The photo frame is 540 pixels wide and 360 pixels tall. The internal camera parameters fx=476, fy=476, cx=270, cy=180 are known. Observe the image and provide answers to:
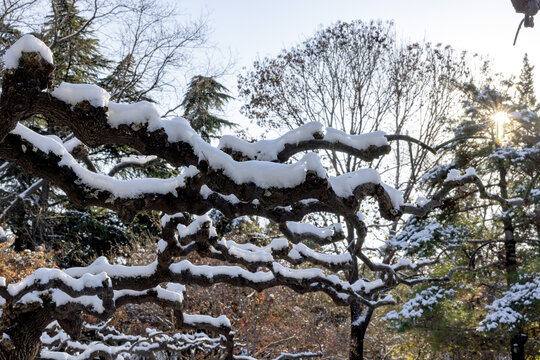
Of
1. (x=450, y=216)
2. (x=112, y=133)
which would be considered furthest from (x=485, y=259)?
(x=112, y=133)

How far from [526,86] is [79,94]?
13.7 m

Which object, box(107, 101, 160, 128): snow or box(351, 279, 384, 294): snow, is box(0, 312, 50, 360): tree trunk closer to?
box(107, 101, 160, 128): snow

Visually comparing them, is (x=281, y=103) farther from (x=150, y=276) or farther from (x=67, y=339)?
(x=150, y=276)

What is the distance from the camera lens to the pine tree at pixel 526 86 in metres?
12.4

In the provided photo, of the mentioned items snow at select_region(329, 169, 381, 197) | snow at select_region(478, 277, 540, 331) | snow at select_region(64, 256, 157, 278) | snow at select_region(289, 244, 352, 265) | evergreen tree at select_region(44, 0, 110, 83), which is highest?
evergreen tree at select_region(44, 0, 110, 83)

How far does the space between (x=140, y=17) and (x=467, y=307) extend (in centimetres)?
1031

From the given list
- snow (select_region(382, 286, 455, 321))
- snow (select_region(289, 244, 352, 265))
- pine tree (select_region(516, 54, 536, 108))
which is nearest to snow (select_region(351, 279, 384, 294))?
snow (select_region(289, 244, 352, 265))

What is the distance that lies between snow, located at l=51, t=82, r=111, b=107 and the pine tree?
37.0ft

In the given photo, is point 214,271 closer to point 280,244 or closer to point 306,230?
point 280,244

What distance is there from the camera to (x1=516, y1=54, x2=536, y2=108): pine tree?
12.4 m

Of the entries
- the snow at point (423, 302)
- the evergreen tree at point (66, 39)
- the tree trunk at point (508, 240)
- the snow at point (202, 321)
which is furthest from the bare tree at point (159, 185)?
the tree trunk at point (508, 240)

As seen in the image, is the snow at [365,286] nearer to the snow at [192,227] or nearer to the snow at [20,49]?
the snow at [192,227]

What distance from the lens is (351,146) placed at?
10.7 ft

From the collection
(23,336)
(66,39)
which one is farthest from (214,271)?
(66,39)
